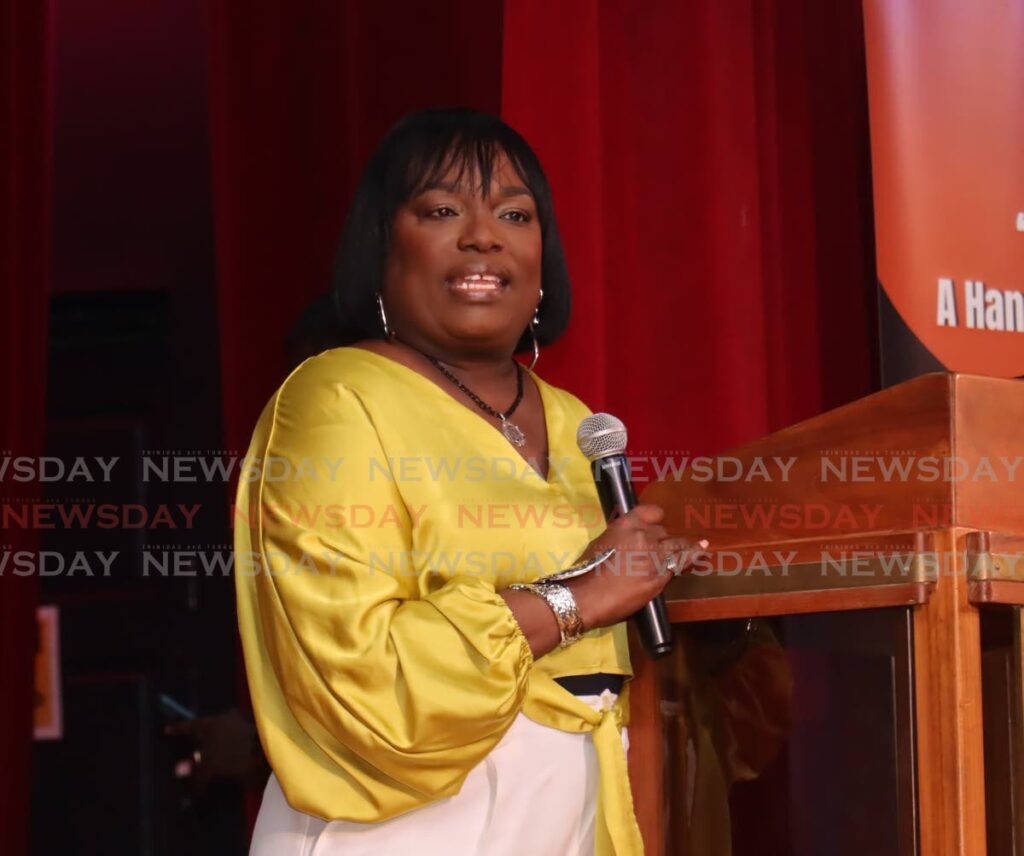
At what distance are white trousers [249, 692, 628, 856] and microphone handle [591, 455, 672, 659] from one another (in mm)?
114

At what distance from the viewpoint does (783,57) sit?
2.49m

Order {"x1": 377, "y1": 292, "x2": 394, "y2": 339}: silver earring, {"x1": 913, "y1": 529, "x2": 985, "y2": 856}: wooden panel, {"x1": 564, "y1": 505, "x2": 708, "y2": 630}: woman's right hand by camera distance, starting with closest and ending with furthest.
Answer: {"x1": 913, "y1": 529, "x2": 985, "y2": 856}: wooden panel, {"x1": 564, "y1": 505, "x2": 708, "y2": 630}: woman's right hand, {"x1": 377, "y1": 292, "x2": 394, "y2": 339}: silver earring

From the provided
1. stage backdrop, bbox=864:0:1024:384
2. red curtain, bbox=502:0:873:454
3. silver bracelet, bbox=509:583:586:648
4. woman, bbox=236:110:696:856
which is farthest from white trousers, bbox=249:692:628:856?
stage backdrop, bbox=864:0:1024:384

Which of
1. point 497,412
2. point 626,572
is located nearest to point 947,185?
point 497,412

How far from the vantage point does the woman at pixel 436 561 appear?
4.31 feet

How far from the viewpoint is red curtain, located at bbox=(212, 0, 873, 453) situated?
234cm

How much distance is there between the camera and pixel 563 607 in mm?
1382

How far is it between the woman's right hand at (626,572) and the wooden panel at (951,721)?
32 cm

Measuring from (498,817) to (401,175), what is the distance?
697 mm

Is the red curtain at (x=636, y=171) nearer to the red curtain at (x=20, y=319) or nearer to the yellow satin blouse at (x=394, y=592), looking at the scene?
the red curtain at (x=20, y=319)

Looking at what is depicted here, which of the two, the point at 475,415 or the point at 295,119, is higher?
the point at 295,119

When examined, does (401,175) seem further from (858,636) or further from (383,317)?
(858,636)

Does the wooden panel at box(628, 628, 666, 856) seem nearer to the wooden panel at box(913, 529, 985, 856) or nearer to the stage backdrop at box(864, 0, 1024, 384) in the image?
the wooden panel at box(913, 529, 985, 856)

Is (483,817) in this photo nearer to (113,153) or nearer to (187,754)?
(187,754)
